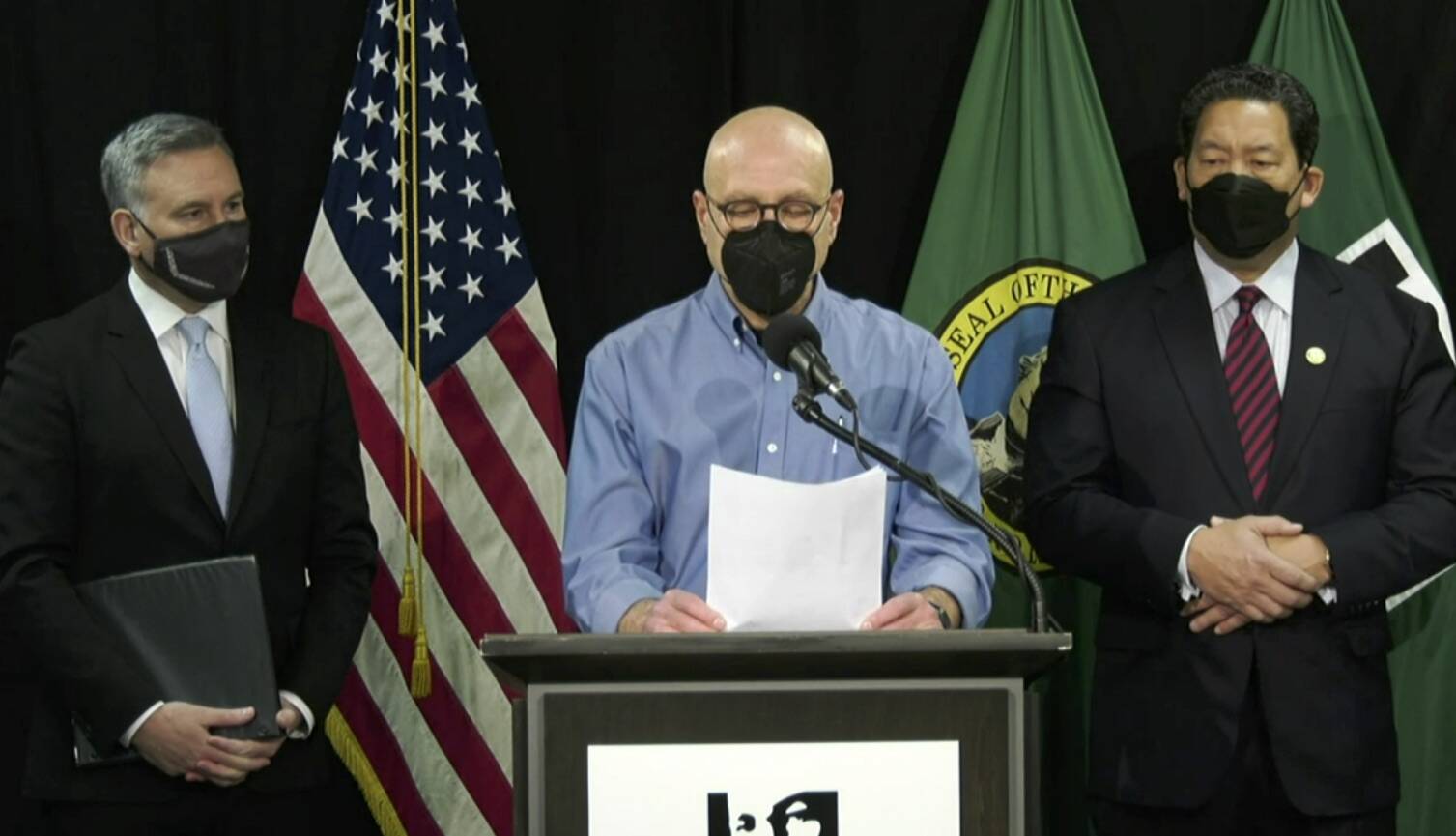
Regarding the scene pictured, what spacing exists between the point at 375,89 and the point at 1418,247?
240 cm

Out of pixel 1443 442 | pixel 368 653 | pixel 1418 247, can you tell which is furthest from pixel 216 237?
pixel 1418 247

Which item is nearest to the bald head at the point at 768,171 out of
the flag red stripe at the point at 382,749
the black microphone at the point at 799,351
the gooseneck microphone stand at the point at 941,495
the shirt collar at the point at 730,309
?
the shirt collar at the point at 730,309

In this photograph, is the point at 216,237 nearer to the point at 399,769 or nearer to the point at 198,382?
the point at 198,382

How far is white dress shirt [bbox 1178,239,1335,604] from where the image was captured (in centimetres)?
380

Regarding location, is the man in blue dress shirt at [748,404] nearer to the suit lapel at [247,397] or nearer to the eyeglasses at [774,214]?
the eyeglasses at [774,214]

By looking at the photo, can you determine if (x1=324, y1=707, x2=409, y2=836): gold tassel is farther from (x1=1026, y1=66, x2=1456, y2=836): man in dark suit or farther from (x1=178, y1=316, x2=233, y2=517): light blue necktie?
(x1=1026, y1=66, x2=1456, y2=836): man in dark suit

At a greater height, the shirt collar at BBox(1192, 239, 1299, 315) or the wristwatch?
the shirt collar at BBox(1192, 239, 1299, 315)

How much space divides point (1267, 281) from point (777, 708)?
1.89 m

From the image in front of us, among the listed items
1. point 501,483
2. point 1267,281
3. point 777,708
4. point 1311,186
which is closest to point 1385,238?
point 1311,186

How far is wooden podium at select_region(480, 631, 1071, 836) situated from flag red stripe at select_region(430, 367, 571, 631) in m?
1.94

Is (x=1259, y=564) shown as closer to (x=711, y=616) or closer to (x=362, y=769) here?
(x=711, y=616)

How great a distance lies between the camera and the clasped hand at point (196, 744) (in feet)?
10.8

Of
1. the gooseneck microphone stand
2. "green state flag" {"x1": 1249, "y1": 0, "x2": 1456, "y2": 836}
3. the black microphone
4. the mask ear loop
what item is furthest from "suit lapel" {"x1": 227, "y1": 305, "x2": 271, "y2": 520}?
"green state flag" {"x1": 1249, "y1": 0, "x2": 1456, "y2": 836}

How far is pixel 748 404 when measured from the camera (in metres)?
3.42
